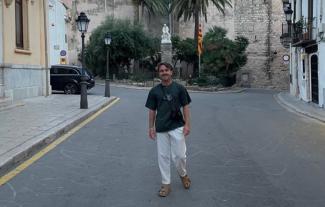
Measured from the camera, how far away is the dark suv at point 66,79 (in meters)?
31.1

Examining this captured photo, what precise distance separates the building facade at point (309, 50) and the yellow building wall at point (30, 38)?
12.5m

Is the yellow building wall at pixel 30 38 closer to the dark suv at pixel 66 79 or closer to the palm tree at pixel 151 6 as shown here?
the dark suv at pixel 66 79

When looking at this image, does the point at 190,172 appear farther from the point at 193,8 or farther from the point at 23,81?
the point at 193,8

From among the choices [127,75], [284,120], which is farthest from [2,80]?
[127,75]

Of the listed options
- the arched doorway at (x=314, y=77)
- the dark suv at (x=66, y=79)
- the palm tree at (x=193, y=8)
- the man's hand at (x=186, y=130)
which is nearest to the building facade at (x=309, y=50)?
the arched doorway at (x=314, y=77)

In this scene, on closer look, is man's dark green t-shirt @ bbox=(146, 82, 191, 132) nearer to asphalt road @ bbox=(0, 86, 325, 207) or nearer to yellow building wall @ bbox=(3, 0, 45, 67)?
asphalt road @ bbox=(0, 86, 325, 207)

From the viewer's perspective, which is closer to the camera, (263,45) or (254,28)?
(263,45)

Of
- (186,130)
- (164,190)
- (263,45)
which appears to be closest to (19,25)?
(186,130)

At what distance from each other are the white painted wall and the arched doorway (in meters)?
19.7

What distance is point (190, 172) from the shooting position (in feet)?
25.6

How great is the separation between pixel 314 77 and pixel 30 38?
13544 mm

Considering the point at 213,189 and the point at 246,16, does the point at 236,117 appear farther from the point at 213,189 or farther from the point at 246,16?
the point at 246,16

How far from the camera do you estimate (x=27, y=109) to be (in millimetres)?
17328

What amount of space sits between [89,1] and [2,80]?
4173cm
